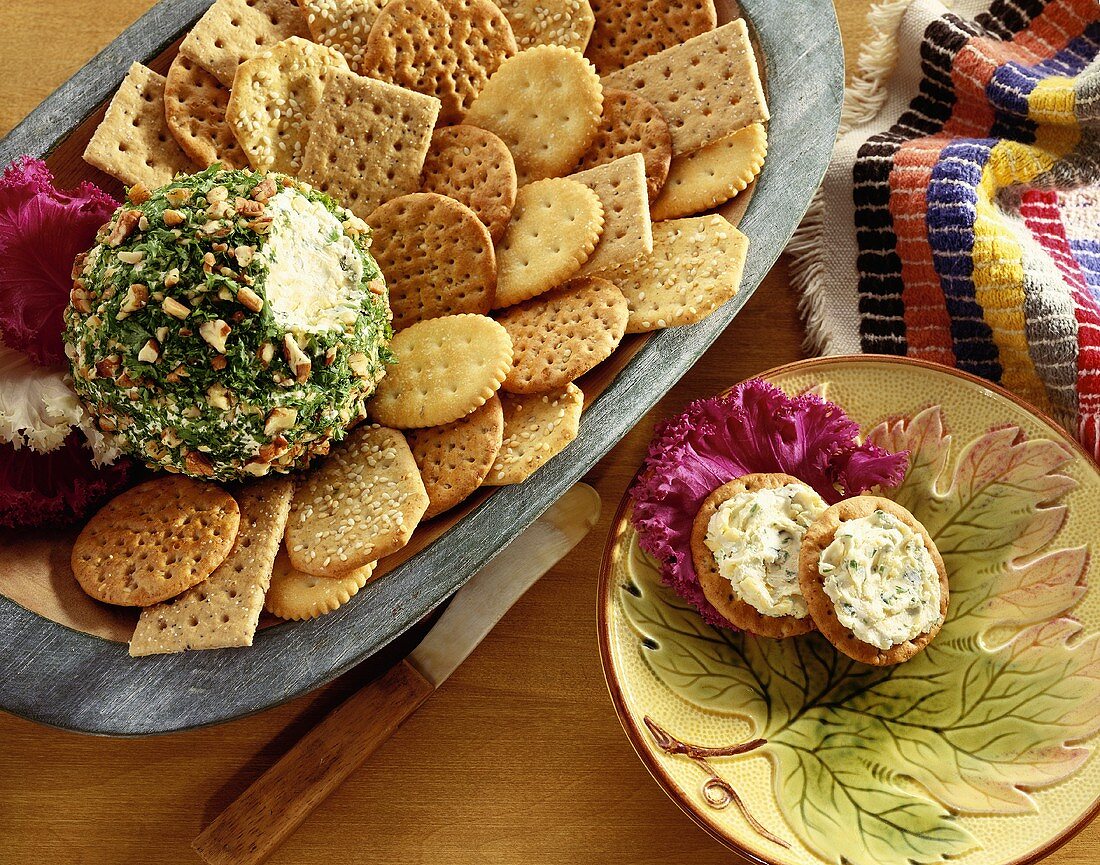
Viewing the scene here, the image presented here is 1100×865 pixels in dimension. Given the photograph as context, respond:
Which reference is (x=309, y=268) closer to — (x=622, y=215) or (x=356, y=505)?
(x=356, y=505)

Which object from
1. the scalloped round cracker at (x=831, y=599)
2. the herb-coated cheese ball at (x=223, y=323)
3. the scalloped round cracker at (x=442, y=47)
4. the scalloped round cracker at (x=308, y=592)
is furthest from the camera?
the scalloped round cracker at (x=442, y=47)

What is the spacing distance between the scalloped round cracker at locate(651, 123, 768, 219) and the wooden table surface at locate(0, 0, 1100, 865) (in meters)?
0.77

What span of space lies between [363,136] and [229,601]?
2.68 feet

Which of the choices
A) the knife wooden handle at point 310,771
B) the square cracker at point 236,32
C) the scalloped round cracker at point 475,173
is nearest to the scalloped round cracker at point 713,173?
the scalloped round cracker at point 475,173

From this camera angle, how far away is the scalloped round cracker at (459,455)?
1.67 m

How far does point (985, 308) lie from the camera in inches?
80.7

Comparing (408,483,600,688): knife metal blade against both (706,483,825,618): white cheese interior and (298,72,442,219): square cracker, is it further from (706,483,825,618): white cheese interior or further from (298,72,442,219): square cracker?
(298,72,442,219): square cracker

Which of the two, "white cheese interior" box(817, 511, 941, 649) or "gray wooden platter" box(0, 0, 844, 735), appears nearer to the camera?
"gray wooden platter" box(0, 0, 844, 735)

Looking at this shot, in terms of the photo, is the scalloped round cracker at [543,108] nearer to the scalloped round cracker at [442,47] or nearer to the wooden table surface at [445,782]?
the scalloped round cracker at [442,47]

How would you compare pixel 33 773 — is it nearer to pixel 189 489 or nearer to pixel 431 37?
pixel 189 489

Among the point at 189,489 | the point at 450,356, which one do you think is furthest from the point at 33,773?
the point at 450,356

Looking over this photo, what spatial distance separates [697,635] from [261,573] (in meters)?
A: 0.77

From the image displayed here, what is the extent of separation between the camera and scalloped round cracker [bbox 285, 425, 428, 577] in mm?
1614

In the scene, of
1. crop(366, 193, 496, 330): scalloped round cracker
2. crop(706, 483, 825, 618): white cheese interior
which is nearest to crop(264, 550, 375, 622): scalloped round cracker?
crop(366, 193, 496, 330): scalloped round cracker
